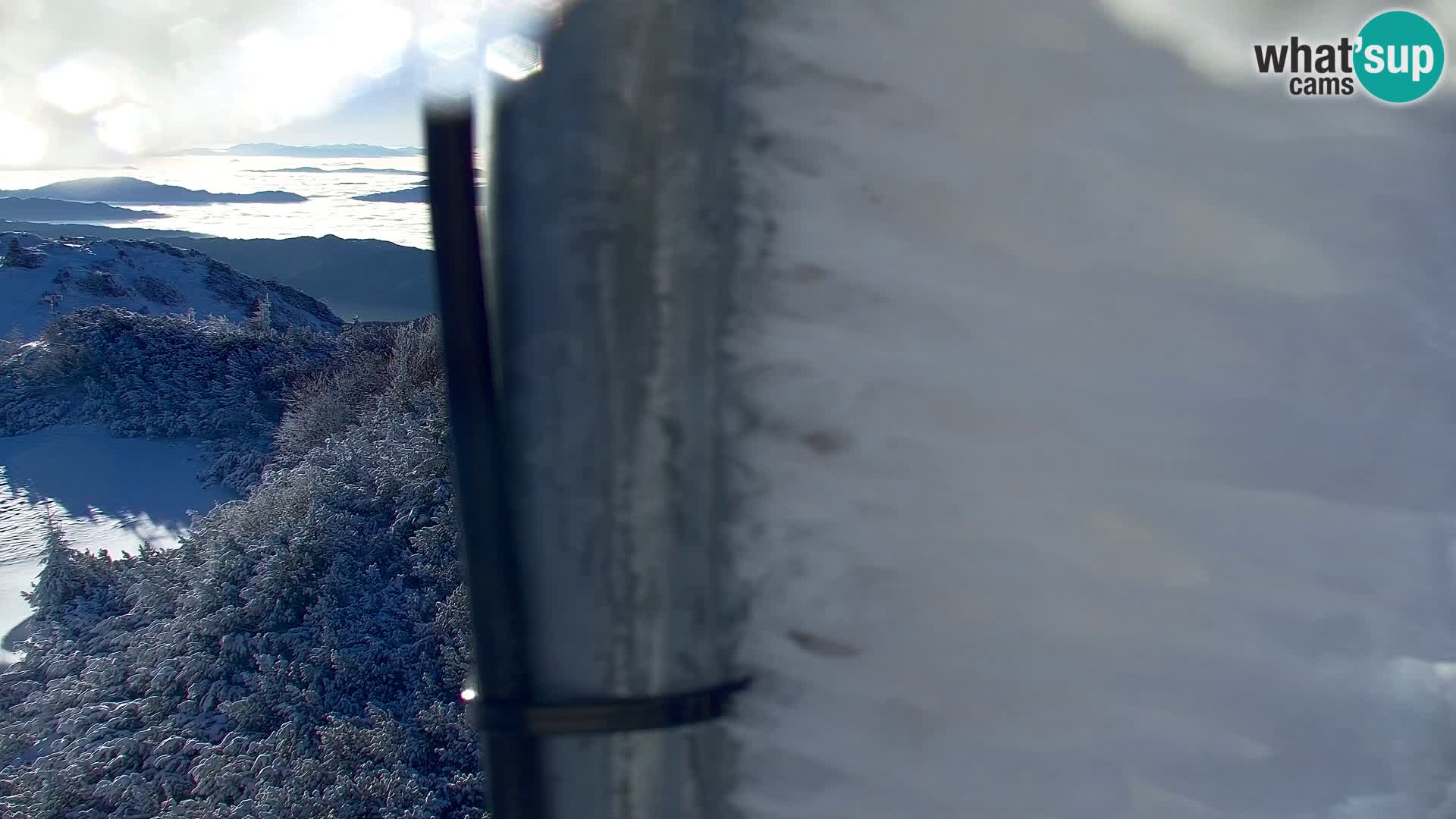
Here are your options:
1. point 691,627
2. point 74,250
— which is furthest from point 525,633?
point 74,250

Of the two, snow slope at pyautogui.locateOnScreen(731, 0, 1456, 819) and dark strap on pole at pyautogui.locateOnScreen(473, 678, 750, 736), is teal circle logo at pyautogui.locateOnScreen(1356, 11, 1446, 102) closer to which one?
snow slope at pyautogui.locateOnScreen(731, 0, 1456, 819)

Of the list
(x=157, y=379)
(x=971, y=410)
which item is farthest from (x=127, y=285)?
(x=971, y=410)

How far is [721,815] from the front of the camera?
0.70m

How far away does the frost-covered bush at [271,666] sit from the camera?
10.5ft

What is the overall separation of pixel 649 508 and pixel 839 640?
0.17 metres

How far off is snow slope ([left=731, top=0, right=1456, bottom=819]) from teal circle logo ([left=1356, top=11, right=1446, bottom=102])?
0.07 ft

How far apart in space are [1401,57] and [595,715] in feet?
2.63

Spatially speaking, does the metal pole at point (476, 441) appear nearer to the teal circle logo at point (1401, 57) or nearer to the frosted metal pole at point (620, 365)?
the frosted metal pole at point (620, 365)

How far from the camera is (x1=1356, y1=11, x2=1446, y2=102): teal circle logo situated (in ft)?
2.54

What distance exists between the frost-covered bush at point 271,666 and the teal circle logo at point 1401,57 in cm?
296

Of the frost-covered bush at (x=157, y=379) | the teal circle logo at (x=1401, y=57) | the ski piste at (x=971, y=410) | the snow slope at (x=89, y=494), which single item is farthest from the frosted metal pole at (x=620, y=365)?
the frost-covered bush at (x=157, y=379)

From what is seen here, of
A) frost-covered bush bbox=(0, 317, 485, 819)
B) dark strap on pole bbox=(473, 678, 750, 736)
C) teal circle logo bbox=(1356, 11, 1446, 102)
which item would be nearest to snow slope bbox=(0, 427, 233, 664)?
frost-covered bush bbox=(0, 317, 485, 819)

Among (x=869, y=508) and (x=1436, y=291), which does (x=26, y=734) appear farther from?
(x=1436, y=291)

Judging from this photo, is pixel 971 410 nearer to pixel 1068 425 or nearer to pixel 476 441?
pixel 1068 425
